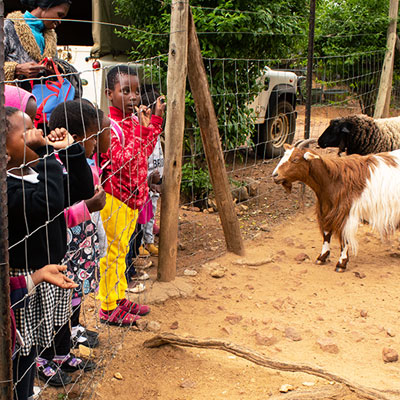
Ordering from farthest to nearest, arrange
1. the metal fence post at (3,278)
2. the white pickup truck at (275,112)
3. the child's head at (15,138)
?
the white pickup truck at (275,112), the child's head at (15,138), the metal fence post at (3,278)

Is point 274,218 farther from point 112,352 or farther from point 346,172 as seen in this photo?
point 112,352

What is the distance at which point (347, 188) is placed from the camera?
5172mm

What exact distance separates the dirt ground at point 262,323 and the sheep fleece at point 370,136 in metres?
1.45

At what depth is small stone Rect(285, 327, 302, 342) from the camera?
3.82 m

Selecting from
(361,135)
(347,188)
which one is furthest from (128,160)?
(361,135)

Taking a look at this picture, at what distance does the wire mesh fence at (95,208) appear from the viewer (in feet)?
7.24

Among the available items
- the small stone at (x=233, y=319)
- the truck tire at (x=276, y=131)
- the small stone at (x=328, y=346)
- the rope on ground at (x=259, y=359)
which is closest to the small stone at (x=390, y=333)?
the small stone at (x=328, y=346)

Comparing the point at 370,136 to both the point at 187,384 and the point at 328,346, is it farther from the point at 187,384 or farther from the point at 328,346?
the point at 187,384

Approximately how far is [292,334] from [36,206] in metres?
2.38

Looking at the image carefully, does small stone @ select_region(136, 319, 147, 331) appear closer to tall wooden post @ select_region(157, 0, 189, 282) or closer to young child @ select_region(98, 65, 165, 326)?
young child @ select_region(98, 65, 165, 326)

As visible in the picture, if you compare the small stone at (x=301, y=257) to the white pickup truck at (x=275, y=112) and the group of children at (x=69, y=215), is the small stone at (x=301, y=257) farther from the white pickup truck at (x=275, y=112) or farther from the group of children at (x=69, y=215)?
the white pickup truck at (x=275, y=112)

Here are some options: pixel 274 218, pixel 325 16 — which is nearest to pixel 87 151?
pixel 274 218

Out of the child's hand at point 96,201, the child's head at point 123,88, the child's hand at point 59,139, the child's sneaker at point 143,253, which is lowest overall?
the child's sneaker at point 143,253

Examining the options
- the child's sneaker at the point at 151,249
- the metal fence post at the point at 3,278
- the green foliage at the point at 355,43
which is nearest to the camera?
the metal fence post at the point at 3,278
